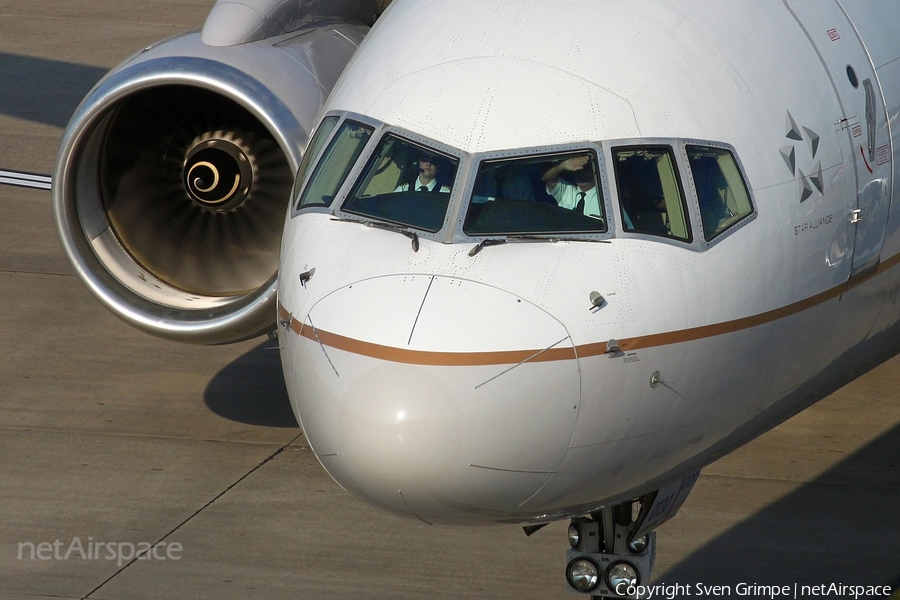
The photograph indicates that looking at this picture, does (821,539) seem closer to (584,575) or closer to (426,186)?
(584,575)

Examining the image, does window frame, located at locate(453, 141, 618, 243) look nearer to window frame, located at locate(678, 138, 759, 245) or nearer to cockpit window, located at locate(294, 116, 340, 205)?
window frame, located at locate(678, 138, 759, 245)

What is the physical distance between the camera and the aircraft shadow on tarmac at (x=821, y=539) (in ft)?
30.5

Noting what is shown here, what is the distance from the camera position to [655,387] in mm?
5684

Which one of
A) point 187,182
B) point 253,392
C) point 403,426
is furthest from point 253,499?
point 403,426

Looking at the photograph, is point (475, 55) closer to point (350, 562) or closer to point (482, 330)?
point (482, 330)

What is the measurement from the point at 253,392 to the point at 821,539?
4.87m

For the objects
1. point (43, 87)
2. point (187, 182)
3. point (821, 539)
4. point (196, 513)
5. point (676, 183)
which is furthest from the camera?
point (43, 87)

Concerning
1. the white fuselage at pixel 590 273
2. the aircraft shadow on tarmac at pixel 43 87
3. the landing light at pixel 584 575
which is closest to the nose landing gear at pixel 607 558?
the landing light at pixel 584 575

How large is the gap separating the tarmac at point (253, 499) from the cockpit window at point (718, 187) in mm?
3769

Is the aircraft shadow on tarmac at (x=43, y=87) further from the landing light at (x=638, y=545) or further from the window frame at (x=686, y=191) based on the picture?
the window frame at (x=686, y=191)

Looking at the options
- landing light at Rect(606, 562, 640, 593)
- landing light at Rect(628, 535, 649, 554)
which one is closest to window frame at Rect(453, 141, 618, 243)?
landing light at Rect(628, 535, 649, 554)

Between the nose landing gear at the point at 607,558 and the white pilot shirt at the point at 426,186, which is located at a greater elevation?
the white pilot shirt at the point at 426,186

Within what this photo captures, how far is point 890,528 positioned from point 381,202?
18.2 ft

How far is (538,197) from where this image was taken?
588 centimetres
